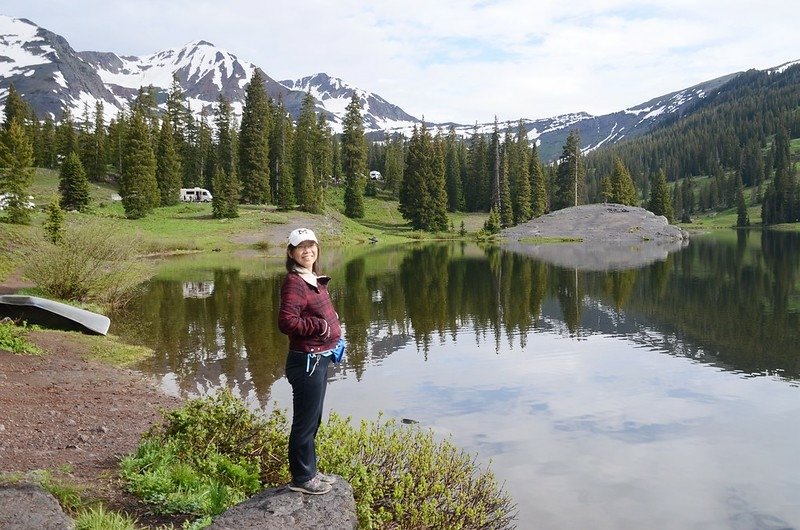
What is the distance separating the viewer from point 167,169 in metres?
75.3

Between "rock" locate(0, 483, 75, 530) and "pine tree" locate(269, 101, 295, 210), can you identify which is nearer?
"rock" locate(0, 483, 75, 530)

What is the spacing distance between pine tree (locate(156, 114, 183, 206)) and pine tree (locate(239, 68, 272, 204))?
819 centimetres

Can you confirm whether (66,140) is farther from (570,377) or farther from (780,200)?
(780,200)

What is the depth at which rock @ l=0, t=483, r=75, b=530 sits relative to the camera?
190 inches

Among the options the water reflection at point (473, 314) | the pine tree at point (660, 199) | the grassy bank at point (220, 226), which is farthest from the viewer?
the pine tree at point (660, 199)

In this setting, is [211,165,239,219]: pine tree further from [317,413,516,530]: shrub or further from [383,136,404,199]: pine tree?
[317,413,516,530]: shrub

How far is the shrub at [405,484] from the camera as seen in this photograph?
20.2 feet

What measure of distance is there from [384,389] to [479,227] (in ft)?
268

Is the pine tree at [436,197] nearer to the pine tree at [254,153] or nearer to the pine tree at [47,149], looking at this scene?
the pine tree at [254,153]

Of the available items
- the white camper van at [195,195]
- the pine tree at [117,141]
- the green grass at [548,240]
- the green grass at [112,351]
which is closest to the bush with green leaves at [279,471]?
the green grass at [112,351]

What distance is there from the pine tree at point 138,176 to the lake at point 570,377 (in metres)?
34.6

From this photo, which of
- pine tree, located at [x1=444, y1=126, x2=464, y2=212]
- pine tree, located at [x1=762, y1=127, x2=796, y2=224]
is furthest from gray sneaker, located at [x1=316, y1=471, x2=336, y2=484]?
pine tree, located at [x1=762, y1=127, x2=796, y2=224]

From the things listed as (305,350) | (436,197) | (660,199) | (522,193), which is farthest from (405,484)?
(660,199)

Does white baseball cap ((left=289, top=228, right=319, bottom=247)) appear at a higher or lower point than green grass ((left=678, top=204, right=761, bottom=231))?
lower
